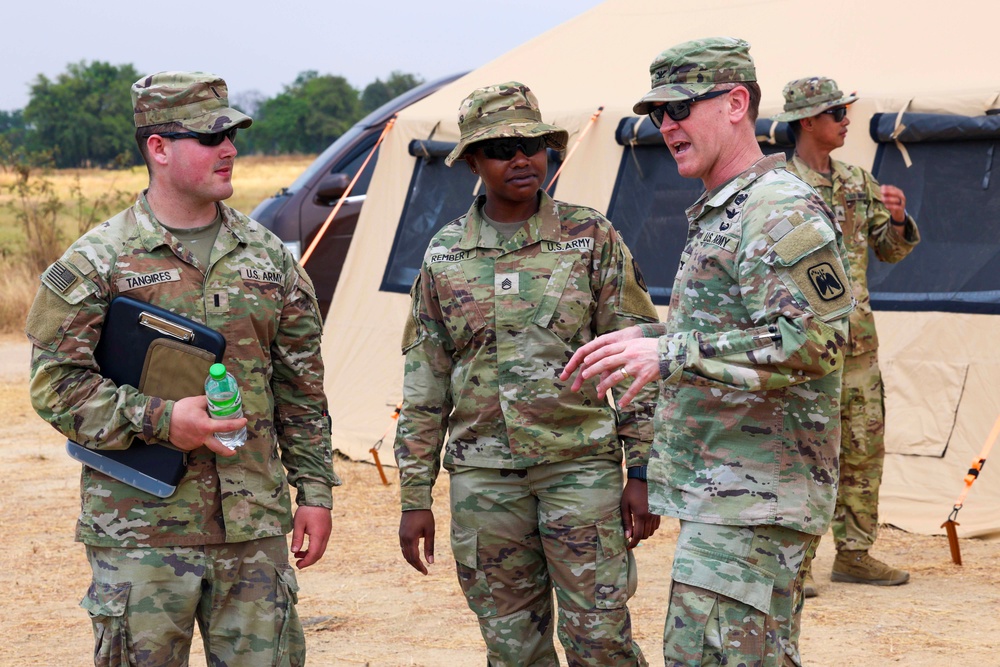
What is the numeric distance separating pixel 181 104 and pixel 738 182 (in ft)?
4.38

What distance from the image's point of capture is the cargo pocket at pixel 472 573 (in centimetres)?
358

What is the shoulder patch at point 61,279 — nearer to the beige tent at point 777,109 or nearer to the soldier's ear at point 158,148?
the soldier's ear at point 158,148

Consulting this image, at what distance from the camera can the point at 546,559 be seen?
141 inches

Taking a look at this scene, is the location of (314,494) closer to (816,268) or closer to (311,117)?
(816,268)

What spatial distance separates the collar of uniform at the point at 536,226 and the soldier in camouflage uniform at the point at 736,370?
66 centimetres

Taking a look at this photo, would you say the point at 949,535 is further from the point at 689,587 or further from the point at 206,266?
Answer: the point at 206,266

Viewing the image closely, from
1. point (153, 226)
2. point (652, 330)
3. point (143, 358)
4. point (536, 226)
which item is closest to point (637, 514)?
point (652, 330)

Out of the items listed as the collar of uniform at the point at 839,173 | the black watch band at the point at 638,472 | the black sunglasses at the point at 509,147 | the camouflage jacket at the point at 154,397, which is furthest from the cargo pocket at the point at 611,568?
the collar of uniform at the point at 839,173

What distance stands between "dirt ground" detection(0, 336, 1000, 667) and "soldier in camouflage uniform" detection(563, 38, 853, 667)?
195cm

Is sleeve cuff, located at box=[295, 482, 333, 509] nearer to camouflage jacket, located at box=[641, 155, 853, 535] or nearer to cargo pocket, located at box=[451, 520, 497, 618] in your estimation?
cargo pocket, located at box=[451, 520, 497, 618]

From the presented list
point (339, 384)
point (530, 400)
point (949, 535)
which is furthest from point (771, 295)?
point (339, 384)

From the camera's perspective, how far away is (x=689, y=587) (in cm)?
288

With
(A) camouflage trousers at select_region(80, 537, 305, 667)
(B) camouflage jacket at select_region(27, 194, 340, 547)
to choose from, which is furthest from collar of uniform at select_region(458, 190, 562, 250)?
(A) camouflage trousers at select_region(80, 537, 305, 667)

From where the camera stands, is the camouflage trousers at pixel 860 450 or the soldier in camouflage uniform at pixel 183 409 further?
the camouflage trousers at pixel 860 450
